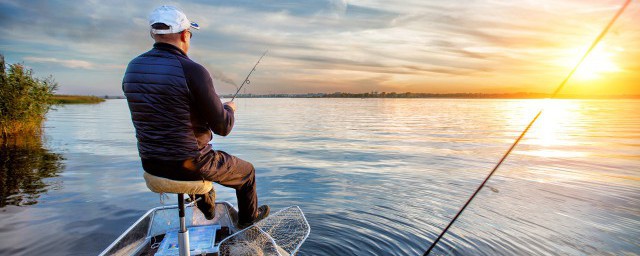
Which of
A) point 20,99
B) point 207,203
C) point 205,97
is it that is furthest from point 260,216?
point 20,99

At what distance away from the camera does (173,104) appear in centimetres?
368

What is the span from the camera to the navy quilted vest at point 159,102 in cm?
362

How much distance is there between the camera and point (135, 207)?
374 inches

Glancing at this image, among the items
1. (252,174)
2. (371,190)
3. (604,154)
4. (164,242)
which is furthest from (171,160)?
(604,154)

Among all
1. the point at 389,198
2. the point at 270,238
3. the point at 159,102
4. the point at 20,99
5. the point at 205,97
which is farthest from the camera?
the point at 20,99

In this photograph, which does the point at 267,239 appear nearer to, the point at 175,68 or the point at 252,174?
the point at 252,174

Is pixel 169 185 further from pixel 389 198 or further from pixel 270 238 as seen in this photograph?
pixel 389 198

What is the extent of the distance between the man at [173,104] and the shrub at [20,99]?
22058 mm

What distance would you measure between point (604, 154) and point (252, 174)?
18836 mm

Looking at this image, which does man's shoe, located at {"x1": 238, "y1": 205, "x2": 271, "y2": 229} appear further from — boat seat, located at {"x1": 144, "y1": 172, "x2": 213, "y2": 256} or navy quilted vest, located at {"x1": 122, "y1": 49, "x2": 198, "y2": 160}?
navy quilted vest, located at {"x1": 122, "y1": 49, "x2": 198, "y2": 160}

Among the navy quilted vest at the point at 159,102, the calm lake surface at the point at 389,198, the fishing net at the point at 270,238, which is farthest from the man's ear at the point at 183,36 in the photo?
the calm lake surface at the point at 389,198

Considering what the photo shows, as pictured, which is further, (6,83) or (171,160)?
(6,83)

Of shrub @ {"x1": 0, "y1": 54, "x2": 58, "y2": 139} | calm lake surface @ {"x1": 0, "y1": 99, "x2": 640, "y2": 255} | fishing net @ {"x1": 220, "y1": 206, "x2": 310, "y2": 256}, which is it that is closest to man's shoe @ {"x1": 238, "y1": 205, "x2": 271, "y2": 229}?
fishing net @ {"x1": 220, "y1": 206, "x2": 310, "y2": 256}

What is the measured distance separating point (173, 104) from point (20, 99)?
2287cm
